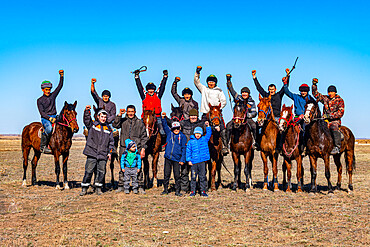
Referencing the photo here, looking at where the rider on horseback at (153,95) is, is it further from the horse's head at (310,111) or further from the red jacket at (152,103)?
the horse's head at (310,111)

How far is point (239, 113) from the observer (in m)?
11.0

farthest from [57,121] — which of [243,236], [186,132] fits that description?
[243,236]

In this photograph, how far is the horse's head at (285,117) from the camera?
11.0 metres

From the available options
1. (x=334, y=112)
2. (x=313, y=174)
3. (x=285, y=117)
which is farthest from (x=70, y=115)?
(x=334, y=112)

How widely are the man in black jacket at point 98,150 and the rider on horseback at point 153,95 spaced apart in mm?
1541

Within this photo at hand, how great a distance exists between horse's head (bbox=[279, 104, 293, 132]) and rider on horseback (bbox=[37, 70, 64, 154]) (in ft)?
25.0

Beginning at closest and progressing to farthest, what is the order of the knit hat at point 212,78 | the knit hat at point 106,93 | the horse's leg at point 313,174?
the horse's leg at point 313,174 → the knit hat at point 212,78 → the knit hat at point 106,93

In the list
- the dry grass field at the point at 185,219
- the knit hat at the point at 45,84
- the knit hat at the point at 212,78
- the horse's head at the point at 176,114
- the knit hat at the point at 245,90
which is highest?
the knit hat at the point at 212,78

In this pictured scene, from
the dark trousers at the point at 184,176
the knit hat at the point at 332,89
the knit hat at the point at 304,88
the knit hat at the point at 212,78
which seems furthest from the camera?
the knit hat at the point at 212,78

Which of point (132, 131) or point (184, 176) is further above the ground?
point (132, 131)

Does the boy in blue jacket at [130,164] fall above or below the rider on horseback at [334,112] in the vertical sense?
below

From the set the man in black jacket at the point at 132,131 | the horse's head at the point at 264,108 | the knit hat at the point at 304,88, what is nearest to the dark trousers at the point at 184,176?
the man in black jacket at the point at 132,131

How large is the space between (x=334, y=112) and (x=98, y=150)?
25.4ft

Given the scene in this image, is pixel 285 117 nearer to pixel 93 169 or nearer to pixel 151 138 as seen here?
pixel 151 138
